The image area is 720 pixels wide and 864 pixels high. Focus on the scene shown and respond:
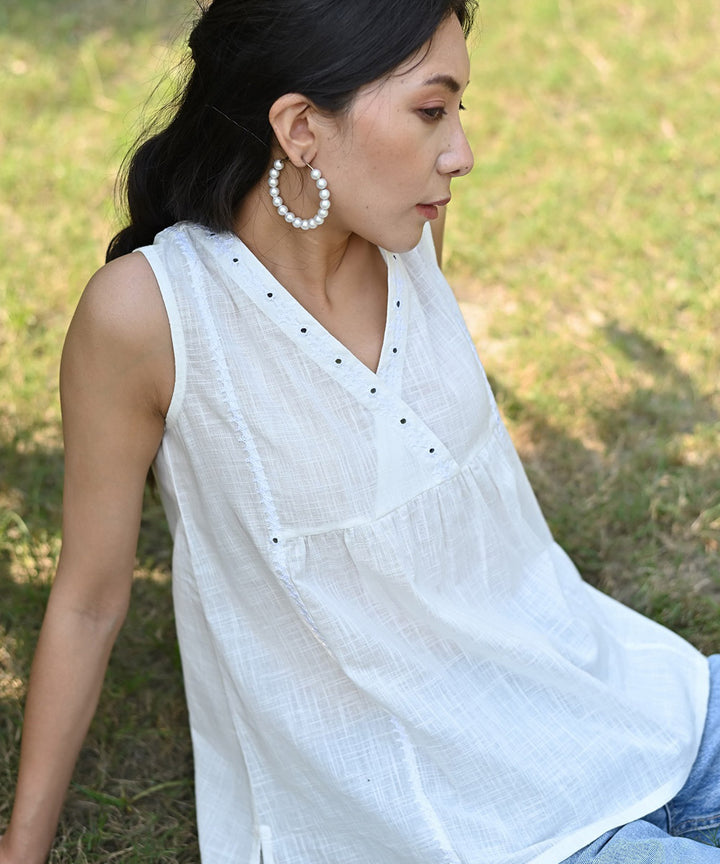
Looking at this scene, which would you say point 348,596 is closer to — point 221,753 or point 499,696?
point 499,696

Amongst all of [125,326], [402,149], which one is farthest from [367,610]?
[402,149]

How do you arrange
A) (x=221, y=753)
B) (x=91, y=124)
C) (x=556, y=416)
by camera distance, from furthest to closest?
(x=91, y=124)
(x=556, y=416)
(x=221, y=753)

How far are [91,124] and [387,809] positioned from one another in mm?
3704

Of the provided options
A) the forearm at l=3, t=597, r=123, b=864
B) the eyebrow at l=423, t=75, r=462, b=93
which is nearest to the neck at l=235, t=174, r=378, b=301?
the eyebrow at l=423, t=75, r=462, b=93

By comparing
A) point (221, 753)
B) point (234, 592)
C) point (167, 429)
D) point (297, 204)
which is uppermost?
point (297, 204)

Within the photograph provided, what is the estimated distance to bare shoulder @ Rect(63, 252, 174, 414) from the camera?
5.57 feet

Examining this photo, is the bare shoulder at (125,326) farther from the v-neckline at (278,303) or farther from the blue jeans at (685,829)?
the blue jeans at (685,829)

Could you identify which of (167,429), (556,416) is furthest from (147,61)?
(167,429)

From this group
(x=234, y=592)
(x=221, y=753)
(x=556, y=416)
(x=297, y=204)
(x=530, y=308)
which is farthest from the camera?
(x=530, y=308)

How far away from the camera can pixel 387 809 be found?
183cm

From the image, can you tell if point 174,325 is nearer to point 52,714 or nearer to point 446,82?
point 446,82

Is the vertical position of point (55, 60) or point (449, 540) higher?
point (55, 60)

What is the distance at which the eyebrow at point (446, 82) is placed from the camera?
166 centimetres

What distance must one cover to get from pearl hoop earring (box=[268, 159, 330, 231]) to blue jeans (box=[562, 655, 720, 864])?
1098mm
